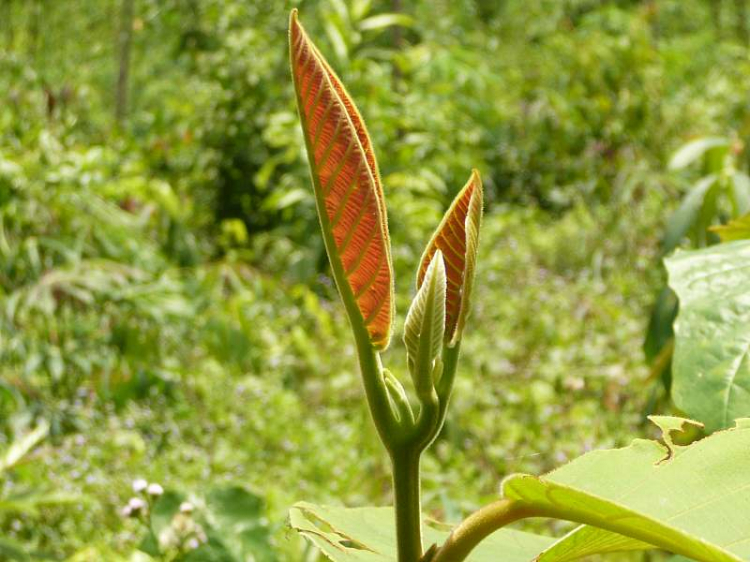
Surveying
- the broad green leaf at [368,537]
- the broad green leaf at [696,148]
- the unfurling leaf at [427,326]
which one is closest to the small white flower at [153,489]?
the broad green leaf at [368,537]

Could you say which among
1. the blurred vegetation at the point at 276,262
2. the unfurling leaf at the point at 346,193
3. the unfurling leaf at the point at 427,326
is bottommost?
the blurred vegetation at the point at 276,262

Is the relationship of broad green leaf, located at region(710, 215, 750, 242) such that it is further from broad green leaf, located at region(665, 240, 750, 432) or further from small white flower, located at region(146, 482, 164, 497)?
small white flower, located at region(146, 482, 164, 497)

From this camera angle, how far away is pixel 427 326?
1.05 feet

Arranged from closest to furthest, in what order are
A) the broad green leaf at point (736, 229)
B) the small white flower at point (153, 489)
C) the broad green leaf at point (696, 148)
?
the broad green leaf at point (736, 229) → the small white flower at point (153, 489) → the broad green leaf at point (696, 148)

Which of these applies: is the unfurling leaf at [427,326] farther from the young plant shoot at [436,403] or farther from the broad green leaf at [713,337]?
the broad green leaf at [713,337]

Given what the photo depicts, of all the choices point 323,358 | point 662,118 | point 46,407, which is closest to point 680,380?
point 46,407

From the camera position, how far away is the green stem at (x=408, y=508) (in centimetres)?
34

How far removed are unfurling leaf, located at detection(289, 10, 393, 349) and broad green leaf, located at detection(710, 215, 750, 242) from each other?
14.3 inches

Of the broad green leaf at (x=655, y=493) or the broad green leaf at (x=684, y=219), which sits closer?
the broad green leaf at (x=655, y=493)

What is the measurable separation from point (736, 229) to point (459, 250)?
357 mm

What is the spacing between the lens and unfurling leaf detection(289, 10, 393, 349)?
12.4 inches

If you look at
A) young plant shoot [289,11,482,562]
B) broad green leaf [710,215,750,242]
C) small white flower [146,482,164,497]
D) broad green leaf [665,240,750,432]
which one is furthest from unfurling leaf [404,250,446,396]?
small white flower [146,482,164,497]

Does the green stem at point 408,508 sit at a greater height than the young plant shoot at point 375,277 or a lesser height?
lesser

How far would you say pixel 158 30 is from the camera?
657 cm
